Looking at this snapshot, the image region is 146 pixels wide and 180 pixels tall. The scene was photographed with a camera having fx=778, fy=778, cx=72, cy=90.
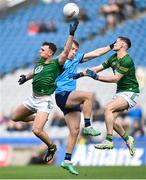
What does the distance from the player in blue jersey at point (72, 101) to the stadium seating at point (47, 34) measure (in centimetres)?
1064

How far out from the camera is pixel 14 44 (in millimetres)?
29406

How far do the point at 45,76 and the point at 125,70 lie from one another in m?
1.58

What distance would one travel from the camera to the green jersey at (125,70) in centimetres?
1498

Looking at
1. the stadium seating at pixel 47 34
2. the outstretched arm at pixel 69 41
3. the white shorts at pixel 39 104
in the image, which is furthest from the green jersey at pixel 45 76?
the stadium seating at pixel 47 34

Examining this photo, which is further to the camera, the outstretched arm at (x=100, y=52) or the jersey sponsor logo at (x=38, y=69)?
the outstretched arm at (x=100, y=52)

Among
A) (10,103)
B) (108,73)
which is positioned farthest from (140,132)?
(10,103)

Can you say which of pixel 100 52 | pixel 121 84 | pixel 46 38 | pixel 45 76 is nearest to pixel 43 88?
pixel 45 76

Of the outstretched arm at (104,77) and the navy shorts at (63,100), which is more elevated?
the outstretched arm at (104,77)

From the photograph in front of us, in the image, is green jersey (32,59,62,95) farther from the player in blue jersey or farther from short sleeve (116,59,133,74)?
short sleeve (116,59,133,74)

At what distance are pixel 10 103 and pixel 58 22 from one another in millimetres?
4842

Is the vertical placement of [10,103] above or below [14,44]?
below

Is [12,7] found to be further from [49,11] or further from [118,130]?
[118,130]

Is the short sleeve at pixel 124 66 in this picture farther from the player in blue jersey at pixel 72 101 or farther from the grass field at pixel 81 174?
the grass field at pixel 81 174

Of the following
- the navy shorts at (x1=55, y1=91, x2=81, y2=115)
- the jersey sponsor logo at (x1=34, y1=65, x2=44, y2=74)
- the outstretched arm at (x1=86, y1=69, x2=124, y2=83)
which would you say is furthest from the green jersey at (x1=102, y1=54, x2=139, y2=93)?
the jersey sponsor logo at (x1=34, y1=65, x2=44, y2=74)
